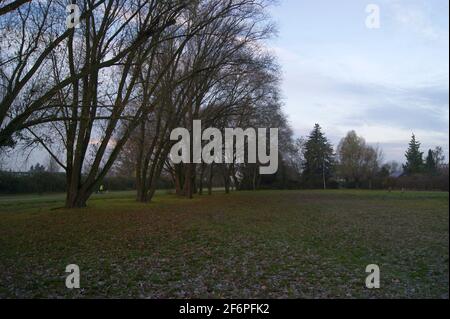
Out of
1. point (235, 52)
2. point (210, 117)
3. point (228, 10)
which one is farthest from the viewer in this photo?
point (210, 117)

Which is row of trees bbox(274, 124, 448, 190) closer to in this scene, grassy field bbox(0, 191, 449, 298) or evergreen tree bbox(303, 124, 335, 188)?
evergreen tree bbox(303, 124, 335, 188)

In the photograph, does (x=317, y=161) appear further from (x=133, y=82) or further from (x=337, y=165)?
(x=133, y=82)

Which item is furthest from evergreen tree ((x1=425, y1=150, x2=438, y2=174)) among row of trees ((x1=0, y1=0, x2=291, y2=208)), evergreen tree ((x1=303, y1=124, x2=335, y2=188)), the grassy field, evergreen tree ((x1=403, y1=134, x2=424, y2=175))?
evergreen tree ((x1=303, y1=124, x2=335, y2=188))

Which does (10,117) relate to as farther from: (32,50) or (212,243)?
(212,243)

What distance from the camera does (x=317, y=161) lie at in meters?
86.6

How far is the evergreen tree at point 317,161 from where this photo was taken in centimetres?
8569

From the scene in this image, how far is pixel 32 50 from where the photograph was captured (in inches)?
612

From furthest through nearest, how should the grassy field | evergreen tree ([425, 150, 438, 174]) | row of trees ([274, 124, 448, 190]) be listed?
row of trees ([274, 124, 448, 190]) < evergreen tree ([425, 150, 438, 174]) < the grassy field

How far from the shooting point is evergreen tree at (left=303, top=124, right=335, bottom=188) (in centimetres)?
8569

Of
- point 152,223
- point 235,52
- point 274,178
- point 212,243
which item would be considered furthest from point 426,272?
point 274,178

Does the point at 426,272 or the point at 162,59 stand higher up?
the point at 162,59

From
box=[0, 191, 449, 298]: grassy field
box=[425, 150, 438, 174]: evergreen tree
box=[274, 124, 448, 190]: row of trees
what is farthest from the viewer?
box=[274, 124, 448, 190]: row of trees

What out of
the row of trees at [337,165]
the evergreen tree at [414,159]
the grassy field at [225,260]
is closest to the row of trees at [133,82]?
the grassy field at [225,260]

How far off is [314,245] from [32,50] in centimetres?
1211
